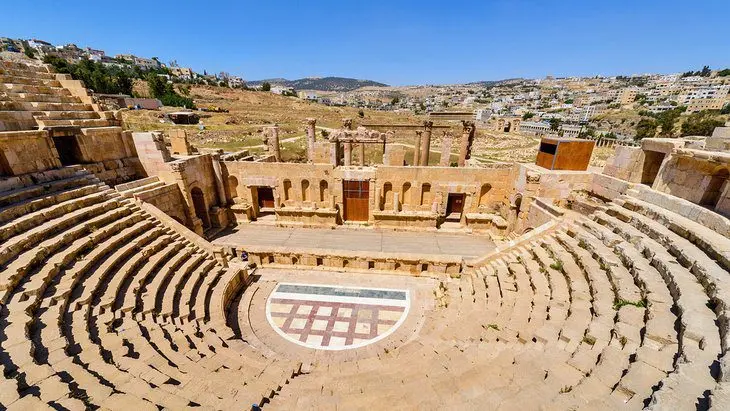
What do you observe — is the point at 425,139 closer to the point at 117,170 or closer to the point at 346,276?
the point at 346,276

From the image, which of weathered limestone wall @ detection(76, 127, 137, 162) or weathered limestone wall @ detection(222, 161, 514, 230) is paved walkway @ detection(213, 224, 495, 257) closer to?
weathered limestone wall @ detection(222, 161, 514, 230)

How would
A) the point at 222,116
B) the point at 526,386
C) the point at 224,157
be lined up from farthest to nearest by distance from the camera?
the point at 222,116, the point at 224,157, the point at 526,386

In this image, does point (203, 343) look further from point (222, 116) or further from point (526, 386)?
point (222, 116)

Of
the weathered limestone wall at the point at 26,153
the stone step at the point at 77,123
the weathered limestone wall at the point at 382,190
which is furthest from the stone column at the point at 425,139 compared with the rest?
the weathered limestone wall at the point at 26,153

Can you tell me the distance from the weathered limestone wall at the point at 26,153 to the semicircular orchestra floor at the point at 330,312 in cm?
956

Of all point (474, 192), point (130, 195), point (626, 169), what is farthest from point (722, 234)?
point (130, 195)

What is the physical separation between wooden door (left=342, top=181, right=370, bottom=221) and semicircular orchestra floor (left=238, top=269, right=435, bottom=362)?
5013 mm

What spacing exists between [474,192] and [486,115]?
424 ft

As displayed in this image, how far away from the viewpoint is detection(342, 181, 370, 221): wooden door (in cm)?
1666

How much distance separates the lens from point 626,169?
41.3ft

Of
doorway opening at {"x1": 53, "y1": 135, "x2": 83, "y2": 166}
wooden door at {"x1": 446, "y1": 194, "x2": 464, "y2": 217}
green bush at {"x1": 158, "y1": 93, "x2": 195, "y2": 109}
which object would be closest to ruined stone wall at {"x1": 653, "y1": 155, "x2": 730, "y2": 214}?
wooden door at {"x1": 446, "y1": 194, "x2": 464, "y2": 217}

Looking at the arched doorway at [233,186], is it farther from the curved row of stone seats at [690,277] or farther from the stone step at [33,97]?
the curved row of stone seats at [690,277]

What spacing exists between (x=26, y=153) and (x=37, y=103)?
307 cm

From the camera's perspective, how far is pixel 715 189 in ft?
31.8
